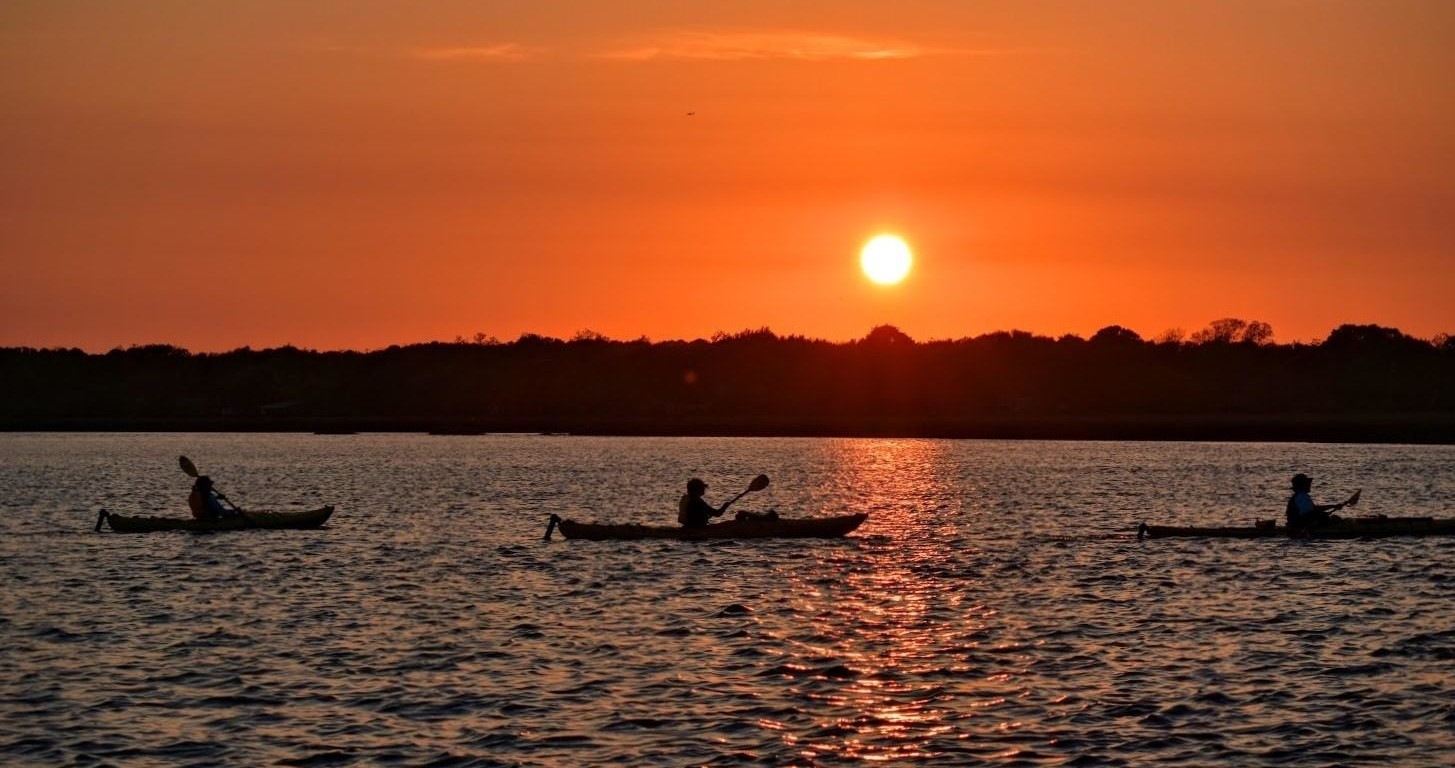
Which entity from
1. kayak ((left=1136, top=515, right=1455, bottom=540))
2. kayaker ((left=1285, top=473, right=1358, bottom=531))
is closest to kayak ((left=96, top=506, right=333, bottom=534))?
kayak ((left=1136, top=515, right=1455, bottom=540))

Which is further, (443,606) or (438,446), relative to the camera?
(438,446)

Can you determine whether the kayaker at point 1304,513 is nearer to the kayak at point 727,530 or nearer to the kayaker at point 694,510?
the kayak at point 727,530

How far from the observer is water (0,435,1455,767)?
70.7ft

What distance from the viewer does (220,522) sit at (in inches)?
1950

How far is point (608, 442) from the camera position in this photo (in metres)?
168

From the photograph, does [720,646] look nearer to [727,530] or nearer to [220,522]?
[727,530]

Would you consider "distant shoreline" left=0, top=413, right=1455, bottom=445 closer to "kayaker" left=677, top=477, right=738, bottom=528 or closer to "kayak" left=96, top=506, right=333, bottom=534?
"kayak" left=96, top=506, right=333, bottom=534

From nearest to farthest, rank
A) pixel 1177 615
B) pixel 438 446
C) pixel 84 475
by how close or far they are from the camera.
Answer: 1. pixel 1177 615
2. pixel 84 475
3. pixel 438 446

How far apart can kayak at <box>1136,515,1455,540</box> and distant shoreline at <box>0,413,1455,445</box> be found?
10311cm

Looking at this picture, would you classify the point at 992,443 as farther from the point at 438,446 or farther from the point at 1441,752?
the point at 1441,752

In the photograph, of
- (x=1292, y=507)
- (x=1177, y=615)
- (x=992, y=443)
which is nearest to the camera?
(x=1177, y=615)

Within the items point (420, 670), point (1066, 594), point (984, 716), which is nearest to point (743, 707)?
point (984, 716)

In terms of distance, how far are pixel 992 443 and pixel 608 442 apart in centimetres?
3672

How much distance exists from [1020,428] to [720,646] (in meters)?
147
